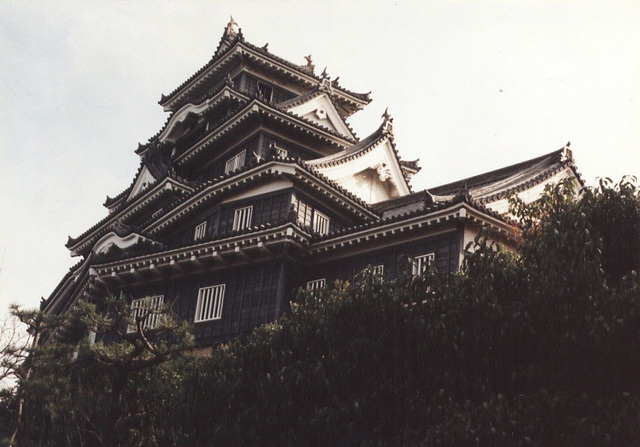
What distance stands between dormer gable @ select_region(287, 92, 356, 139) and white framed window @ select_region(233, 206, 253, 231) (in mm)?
7120

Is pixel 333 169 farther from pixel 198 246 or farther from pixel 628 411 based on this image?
pixel 628 411

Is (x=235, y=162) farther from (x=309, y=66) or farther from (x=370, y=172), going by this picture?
(x=309, y=66)

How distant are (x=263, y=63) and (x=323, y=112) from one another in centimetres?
487

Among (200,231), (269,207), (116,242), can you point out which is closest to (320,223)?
(269,207)

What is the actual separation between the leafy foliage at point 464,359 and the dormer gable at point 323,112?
19.0 meters

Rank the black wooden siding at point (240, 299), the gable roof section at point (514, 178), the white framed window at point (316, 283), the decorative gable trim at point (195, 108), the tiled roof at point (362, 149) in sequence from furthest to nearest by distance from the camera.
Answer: the decorative gable trim at point (195, 108) → the tiled roof at point (362, 149) → the white framed window at point (316, 283) → the gable roof section at point (514, 178) → the black wooden siding at point (240, 299)

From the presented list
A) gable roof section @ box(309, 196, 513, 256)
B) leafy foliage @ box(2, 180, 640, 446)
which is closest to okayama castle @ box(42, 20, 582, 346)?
gable roof section @ box(309, 196, 513, 256)

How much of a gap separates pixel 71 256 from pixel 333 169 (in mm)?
19856

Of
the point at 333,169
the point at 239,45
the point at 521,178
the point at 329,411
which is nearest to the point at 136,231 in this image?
the point at 333,169

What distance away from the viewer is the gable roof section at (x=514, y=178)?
91.0 ft

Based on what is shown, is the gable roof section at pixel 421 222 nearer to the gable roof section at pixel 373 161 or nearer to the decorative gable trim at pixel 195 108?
the gable roof section at pixel 373 161

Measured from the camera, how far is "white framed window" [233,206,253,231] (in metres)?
31.1

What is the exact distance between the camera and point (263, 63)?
133ft

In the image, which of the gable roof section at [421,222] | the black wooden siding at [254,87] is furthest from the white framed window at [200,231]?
the black wooden siding at [254,87]
